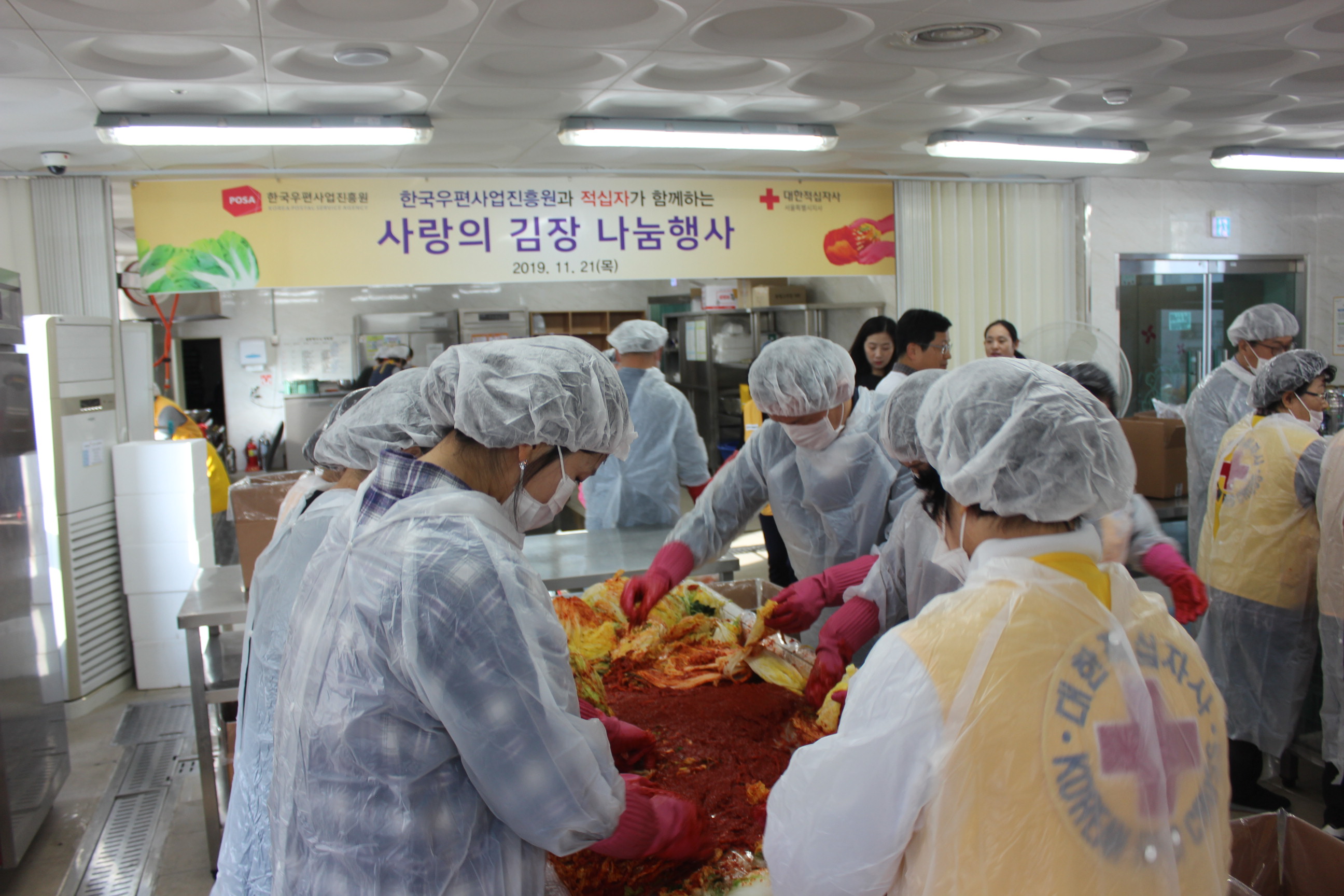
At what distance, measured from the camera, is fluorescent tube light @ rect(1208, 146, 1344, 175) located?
18.6ft

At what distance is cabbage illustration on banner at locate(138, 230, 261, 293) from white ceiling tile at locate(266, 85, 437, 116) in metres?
1.19

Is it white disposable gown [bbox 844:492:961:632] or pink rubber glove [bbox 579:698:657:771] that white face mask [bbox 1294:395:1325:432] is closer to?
white disposable gown [bbox 844:492:961:632]

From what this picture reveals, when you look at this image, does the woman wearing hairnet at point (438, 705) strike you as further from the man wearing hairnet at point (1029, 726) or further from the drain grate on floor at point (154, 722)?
the drain grate on floor at point (154, 722)

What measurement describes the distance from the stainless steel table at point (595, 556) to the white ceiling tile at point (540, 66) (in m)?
1.84

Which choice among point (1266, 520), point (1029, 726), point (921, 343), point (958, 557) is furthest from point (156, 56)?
point (1266, 520)

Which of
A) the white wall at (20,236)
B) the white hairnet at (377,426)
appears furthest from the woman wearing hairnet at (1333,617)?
the white wall at (20,236)

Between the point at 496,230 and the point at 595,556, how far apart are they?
2.61 meters

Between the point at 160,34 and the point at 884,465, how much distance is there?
109 inches

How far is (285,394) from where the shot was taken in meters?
9.62

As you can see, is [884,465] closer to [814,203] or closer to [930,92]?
[930,92]

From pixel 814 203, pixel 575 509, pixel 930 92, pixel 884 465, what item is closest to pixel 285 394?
pixel 575 509

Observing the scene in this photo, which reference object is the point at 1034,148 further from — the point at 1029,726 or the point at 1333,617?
the point at 1029,726

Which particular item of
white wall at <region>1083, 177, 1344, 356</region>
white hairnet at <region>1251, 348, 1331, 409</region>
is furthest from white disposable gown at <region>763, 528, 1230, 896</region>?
white wall at <region>1083, 177, 1344, 356</region>

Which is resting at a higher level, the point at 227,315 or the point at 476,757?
the point at 227,315
